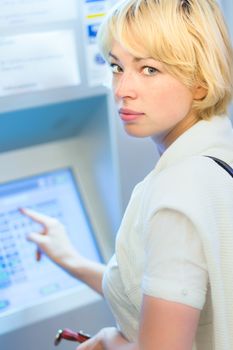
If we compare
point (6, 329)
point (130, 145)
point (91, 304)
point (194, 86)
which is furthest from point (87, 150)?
point (194, 86)

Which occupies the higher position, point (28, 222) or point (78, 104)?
point (78, 104)

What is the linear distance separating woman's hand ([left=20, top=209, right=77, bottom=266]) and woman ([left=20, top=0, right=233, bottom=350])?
33cm

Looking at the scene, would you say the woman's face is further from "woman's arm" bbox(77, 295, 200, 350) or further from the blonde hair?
"woman's arm" bbox(77, 295, 200, 350)

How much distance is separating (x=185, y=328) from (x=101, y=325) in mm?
667

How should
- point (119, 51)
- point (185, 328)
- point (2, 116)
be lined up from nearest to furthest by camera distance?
point (185, 328)
point (119, 51)
point (2, 116)

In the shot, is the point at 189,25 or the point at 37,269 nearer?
the point at 189,25

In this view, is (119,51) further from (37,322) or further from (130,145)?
(37,322)

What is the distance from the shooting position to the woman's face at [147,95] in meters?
0.87

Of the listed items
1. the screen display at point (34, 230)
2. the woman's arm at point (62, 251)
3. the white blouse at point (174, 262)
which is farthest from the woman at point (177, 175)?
the screen display at point (34, 230)

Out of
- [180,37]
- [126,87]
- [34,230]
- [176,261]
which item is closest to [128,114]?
[126,87]

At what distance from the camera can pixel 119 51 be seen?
2.90 ft

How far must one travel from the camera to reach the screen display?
1.36 metres

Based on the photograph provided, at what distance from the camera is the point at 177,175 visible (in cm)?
84

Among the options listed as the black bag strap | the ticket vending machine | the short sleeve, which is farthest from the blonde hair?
the ticket vending machine
